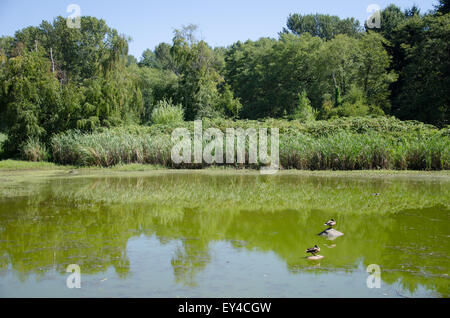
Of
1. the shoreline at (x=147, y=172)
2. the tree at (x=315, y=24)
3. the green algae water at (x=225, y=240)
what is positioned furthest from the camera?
the tree at (x=315, y=24)

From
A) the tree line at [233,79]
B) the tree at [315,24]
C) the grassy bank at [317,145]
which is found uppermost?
the tree at [315,24]

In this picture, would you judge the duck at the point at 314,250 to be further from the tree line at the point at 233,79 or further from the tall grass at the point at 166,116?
the tall grass at the point at 166,116

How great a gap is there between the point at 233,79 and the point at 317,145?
3450cm

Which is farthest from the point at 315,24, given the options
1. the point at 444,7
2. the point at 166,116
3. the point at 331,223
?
the point at 331,223

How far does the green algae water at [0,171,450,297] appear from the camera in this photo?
195 inches

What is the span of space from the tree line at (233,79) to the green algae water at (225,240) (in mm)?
9351

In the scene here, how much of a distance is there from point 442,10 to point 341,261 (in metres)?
32.1

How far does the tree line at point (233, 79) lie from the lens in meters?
20.7

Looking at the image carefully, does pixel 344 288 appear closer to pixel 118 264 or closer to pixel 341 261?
pixel 341 261

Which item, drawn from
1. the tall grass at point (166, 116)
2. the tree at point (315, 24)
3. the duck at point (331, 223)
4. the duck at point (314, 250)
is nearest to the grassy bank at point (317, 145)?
the tall grass at point (166, 116)

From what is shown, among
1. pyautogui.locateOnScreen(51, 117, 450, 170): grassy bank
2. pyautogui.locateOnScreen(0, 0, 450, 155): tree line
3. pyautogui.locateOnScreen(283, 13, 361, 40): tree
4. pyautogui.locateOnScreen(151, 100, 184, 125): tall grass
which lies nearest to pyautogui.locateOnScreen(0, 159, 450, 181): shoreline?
pyautogui.locateOnScreen(51, 117, 450, 170): grassy bank

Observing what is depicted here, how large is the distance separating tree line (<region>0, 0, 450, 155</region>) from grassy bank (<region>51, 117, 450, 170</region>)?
2.04 metres

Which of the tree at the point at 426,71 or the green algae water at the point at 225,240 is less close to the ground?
the tree at the point at 426,71

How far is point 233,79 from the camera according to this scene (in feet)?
162
